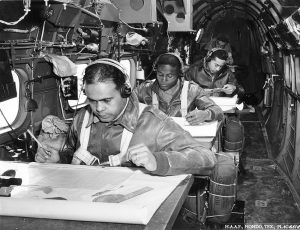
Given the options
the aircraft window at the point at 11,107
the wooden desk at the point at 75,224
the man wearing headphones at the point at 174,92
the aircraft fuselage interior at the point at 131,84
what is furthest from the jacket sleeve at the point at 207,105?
the wooden desk at the point at 75,224

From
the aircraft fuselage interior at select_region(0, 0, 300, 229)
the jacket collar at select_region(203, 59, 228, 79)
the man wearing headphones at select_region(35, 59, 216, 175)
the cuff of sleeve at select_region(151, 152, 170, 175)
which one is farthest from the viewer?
the jacket collar at select_region(203, 59, 228, 79)

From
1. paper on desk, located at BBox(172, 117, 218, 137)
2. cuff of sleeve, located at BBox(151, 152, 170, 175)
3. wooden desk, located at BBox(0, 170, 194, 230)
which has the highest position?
cuff of sleeve, located at BBox(151, 152, 170, 175)

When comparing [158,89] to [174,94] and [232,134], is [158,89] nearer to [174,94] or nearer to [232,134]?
[174,94]

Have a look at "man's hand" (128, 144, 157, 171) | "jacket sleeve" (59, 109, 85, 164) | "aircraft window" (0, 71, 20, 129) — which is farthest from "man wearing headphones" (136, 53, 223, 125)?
"man's hand" (128, 144, 157, 171)

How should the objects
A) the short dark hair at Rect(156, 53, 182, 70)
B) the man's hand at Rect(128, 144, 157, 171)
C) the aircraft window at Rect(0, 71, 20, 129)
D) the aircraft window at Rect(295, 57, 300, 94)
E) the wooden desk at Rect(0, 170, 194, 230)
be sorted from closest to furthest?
the wooden desk at Rect(0, 170, 194, 230), the man's hand at Rect(128, 144, 157, 171), the aircraft window at Rect(0, 71, 20, 129), the short dark hair at Rect(156, 53, 182, 70), the aircraft window at Rect(295, 57, 300, 94)

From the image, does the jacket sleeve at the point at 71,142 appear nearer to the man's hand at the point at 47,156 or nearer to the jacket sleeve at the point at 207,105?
the man's hand at the point at 47,156

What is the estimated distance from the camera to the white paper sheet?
1659 mm

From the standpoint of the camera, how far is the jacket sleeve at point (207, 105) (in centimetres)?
498

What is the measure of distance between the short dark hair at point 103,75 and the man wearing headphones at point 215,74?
15.0ft

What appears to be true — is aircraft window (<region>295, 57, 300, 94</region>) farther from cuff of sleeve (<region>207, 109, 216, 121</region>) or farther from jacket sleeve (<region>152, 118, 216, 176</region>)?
jacket sleeve (<region>152, 118, 216, 176</region>)

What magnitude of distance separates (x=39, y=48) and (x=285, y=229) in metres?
3.91

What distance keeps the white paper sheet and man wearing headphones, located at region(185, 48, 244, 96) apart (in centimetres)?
508

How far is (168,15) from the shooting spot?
937 centimetres

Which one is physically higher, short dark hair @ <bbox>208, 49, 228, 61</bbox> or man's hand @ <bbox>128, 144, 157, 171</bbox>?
short dark hair @ <bbox>208, 49, 228, 61</bbox>
